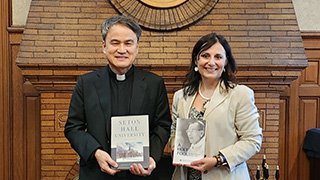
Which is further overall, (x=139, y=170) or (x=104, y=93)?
(x=104, y=93)

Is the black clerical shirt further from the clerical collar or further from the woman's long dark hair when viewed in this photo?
the woman's long dark hair

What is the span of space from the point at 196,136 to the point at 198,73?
0.41 meters

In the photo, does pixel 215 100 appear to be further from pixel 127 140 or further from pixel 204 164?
pixel 127 140

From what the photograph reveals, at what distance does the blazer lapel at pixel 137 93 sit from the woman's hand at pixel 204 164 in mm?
396

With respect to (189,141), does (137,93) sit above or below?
above

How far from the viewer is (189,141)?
6.08ft

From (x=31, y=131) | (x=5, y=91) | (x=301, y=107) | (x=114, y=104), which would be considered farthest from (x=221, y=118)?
(x=5, y=91)

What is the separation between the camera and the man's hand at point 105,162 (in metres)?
1.69

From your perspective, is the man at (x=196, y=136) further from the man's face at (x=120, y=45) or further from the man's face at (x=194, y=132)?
the man's face at (x=120, y=45)

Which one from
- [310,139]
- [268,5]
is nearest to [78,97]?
[268,5]

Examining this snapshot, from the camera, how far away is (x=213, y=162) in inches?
72.7

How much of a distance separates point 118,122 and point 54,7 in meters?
1.89

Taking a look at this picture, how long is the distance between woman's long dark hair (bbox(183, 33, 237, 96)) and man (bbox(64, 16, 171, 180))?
23 cm

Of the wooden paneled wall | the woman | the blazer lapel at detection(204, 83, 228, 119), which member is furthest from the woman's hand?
the wooden paneled wall
